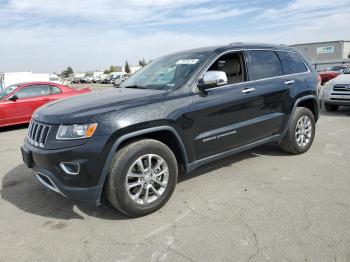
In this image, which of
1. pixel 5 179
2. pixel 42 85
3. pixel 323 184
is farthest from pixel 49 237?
pixel 42 85

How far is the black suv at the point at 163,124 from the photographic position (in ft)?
10.9

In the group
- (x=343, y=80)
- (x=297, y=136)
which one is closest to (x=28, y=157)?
(x=297, y=136)

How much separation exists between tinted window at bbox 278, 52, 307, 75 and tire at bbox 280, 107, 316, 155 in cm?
62

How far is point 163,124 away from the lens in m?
3.68

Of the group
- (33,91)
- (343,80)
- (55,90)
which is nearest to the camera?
(343,80)

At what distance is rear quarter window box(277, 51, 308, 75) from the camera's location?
5.38m

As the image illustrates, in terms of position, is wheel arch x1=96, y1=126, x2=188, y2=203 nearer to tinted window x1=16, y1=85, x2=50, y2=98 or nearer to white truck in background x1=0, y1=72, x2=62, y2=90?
tinted window x1=16, y1=85, x2=50, y2=98

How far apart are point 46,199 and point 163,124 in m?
1.79

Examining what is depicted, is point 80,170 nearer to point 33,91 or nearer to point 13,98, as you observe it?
point 13,98

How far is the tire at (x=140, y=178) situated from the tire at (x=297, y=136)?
243cm

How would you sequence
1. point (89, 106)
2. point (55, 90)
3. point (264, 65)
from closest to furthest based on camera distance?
point (89, 106), point (264, 65), point (55, 90)

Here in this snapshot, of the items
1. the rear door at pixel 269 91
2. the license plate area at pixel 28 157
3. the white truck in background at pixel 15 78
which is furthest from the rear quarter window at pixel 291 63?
the white truck in background at pixel 15 78

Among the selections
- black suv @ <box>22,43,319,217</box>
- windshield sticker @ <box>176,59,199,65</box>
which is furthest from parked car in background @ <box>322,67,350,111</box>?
windshield sticker @ <box>176,59,199,65</box>

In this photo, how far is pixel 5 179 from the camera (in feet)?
16.6
